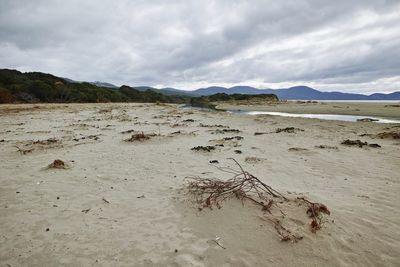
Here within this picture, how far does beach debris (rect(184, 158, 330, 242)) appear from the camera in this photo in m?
4.21

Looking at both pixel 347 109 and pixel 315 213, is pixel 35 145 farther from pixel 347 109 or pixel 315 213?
pixel 347 109

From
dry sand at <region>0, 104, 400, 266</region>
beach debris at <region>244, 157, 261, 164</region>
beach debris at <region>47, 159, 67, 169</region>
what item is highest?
beach debris at <region>47, 159, 67, 169</region>

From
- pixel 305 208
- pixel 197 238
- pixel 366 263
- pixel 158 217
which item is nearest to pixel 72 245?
pixel 158 217

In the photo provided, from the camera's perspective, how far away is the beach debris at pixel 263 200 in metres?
4.21

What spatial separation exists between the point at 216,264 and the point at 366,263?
202cm

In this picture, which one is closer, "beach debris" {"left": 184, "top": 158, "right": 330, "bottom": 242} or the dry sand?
the dry sand

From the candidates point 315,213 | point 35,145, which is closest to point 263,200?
point 315,213

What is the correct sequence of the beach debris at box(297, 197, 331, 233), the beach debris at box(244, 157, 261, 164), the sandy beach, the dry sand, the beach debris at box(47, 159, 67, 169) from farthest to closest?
the sandy beach
the beach debris at box(244, 157, 261, 164)
the beach debris at box(47, 159, 67, 169)
the beach debris at box(297, 197, 331, 233)
the dry sand

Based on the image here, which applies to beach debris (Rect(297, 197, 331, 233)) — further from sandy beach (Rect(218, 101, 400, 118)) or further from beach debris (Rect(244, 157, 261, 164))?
sandy beach (Rect(218, 101, 400, 118))

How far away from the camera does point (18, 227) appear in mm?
4258

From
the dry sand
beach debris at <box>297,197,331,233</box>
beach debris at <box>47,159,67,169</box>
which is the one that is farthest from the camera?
beach debris at <box>47,159,67,169</box>

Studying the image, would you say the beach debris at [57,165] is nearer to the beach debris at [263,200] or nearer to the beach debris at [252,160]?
the beach debris at [263,200]

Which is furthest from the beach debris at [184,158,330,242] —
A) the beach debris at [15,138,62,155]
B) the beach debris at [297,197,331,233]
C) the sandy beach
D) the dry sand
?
the sandy beach

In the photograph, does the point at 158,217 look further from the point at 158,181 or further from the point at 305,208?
the point at 305,208
